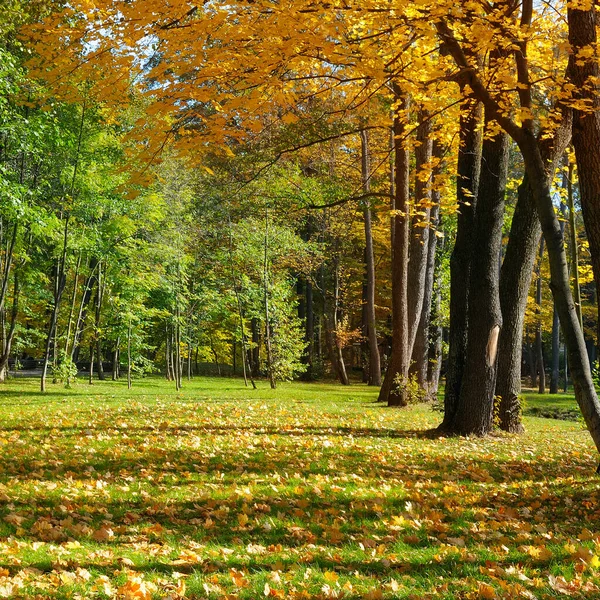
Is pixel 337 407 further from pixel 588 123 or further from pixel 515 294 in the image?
pixel 588 123

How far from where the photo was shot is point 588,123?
589 cm

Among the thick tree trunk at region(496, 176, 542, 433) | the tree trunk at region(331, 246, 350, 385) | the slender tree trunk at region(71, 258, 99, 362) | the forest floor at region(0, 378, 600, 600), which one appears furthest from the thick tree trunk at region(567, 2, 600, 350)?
the tree trunk at region(331, 246, 350, 385)

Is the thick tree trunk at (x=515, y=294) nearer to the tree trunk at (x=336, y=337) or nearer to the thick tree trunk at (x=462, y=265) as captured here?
the thick tree trunk at (x=462, y=265)

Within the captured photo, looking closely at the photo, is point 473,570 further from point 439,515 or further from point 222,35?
point 222,35

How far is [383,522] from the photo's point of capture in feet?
15.6

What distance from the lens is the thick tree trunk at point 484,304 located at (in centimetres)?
939

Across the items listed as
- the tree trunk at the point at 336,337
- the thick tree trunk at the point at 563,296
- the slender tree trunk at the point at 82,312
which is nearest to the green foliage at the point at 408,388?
the thick tree trunk at the point at 563,296

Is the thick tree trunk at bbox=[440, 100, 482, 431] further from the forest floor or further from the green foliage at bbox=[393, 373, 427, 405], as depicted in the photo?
the green foliage at bbox=[393, 373, 427, 405]

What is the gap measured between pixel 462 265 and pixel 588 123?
14.4 ft

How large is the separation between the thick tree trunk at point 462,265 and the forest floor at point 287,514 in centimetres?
98

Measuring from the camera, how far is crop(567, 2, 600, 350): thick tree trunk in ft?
18.8

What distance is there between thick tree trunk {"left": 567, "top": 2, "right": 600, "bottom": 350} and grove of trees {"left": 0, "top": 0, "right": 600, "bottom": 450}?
2 centimetres

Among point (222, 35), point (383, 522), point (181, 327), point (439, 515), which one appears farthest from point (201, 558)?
point (181, 327)

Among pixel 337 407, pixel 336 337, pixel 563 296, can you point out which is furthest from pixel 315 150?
pixel 563 296
